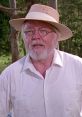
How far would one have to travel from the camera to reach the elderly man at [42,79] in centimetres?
311

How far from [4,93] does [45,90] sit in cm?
32

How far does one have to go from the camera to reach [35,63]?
325cm

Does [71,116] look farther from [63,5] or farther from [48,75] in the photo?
[63,5]

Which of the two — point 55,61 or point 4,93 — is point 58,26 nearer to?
point 55,61

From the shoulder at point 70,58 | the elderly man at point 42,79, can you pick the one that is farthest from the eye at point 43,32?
the shoulder at point 70,58

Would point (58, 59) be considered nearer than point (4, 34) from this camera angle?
Yes

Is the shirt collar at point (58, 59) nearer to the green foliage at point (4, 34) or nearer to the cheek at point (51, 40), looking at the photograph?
the cheek at point (51, 40)

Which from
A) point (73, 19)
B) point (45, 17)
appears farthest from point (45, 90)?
point (73, 19)

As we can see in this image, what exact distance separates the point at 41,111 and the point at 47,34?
0.57 meters

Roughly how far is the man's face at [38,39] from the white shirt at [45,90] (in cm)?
10

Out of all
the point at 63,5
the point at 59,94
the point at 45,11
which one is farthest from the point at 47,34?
the point at 63,5

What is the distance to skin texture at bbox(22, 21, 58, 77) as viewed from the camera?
3.14 m

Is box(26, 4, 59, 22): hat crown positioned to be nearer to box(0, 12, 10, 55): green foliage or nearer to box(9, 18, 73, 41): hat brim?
box(9, 18, 73, 41): hat brim

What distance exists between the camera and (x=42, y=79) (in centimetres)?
315
